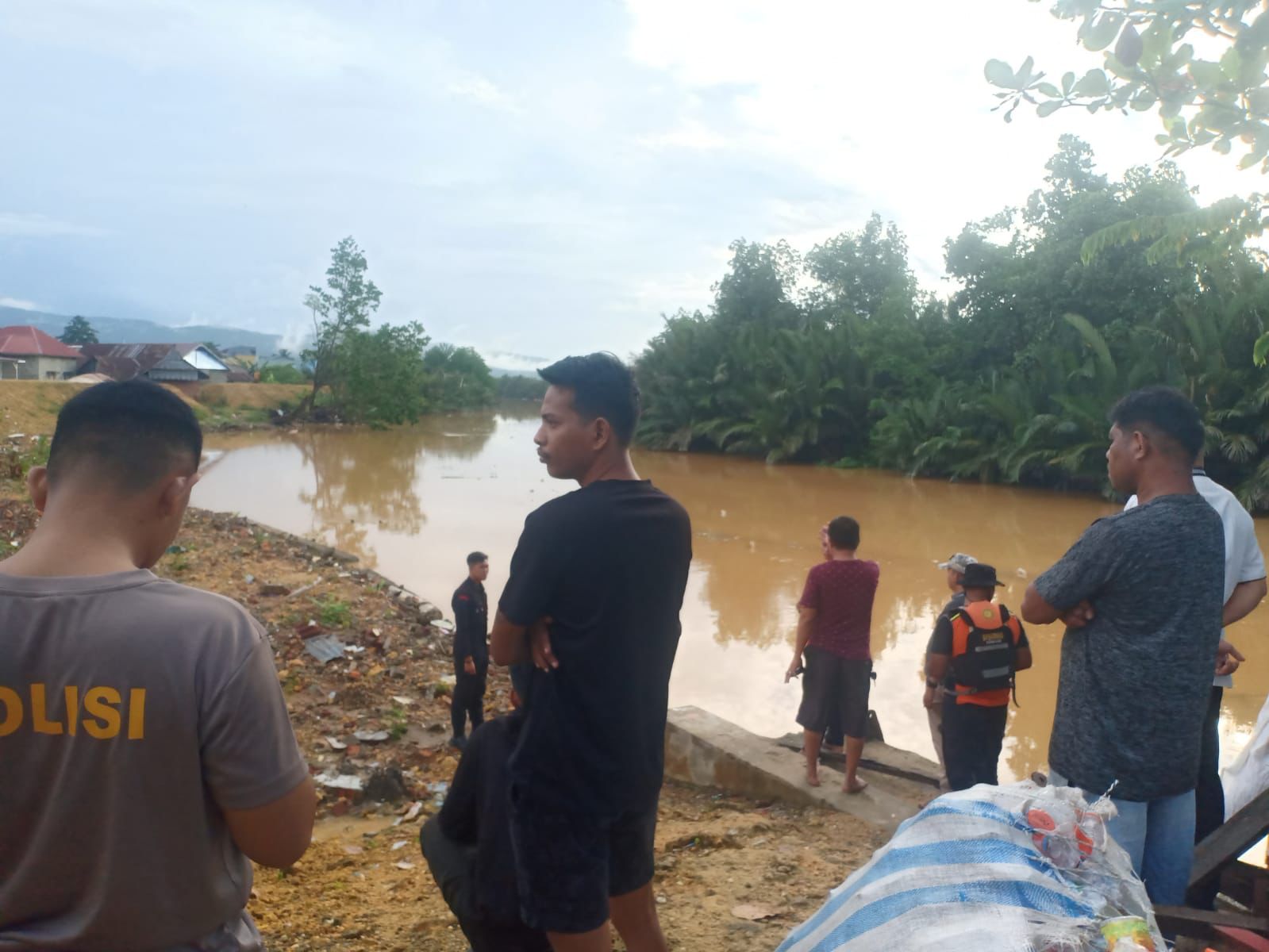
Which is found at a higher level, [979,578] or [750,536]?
[979,578]

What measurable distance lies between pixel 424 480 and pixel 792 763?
20.9 m

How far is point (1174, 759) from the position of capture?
2.41 metres

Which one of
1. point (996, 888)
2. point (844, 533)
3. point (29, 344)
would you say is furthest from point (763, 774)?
point (29, 344)

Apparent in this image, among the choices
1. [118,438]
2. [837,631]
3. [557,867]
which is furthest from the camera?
[837,631]

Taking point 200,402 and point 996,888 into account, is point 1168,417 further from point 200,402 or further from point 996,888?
point 200,402

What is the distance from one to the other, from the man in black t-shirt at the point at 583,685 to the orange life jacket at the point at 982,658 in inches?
85.6

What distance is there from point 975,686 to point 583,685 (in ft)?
7.90

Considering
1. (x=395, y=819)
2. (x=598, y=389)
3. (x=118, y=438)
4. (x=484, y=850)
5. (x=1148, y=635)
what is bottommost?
(x=395, y=819)

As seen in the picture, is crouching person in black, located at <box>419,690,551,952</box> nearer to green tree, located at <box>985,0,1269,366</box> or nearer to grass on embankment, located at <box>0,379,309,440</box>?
green tree, located at <box>985,0,1269,366</box>

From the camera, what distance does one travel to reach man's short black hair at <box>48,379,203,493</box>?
1476 millimetres

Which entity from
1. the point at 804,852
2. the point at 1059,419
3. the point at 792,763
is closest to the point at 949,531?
the point at 1059,419

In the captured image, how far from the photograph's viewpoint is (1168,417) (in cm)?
248

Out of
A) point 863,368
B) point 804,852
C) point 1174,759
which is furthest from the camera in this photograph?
point 863,368

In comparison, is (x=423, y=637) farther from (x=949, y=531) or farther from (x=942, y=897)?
(x=949, y=531)
